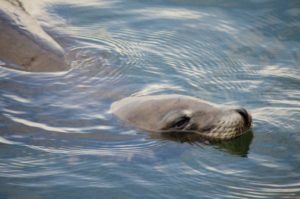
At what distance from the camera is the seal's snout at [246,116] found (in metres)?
6.13

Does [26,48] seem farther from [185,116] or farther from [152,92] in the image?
[185,116]

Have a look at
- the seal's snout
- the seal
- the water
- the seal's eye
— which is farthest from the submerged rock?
the seal's snout

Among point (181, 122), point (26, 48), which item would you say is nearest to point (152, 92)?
point (181, 122)

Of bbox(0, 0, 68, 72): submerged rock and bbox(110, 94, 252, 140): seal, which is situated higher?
bbox(0, 0, 68, 72): submerged rock

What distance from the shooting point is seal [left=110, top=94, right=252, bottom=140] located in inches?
244

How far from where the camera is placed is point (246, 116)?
20.2 ft

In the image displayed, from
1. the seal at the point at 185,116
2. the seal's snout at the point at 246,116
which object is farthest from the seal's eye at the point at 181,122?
the seal's snout at the point at 246,116

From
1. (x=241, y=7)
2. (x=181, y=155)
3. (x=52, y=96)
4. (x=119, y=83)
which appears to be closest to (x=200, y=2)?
(x=241, y=7)

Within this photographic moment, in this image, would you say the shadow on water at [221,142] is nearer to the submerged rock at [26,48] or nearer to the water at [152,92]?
the water at [152,92]

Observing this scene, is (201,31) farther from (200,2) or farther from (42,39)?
(42,39)

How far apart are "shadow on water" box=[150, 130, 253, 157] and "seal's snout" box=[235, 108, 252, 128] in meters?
0.10

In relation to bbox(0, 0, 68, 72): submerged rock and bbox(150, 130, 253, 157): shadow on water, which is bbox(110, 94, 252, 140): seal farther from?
bbox(0, 0, 68, 72): submerged rock

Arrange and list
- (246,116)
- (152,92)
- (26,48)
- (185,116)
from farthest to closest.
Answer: (26,48) → (152,92) → (185,116) → (246,116)

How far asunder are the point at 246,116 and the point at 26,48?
9.00 ft
